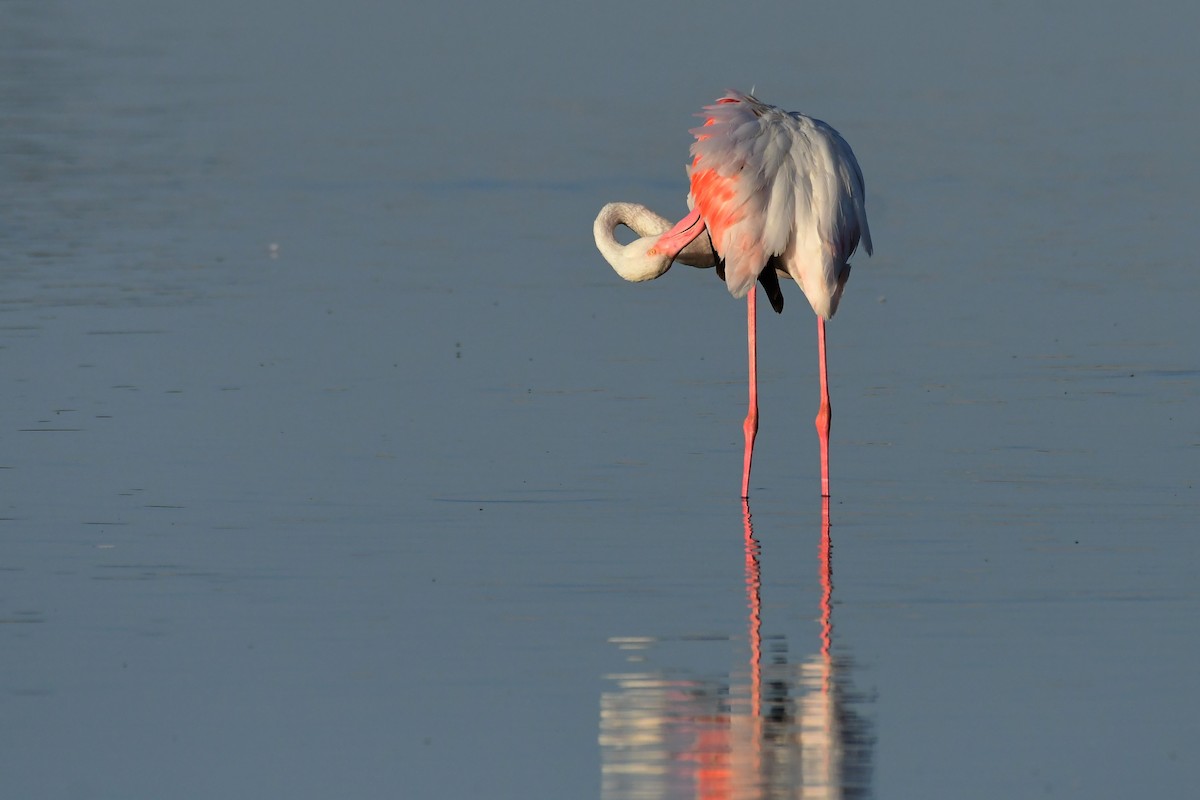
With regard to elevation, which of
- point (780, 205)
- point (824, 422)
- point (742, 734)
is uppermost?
point (780, 205)

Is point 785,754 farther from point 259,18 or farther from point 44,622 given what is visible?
point 259,18

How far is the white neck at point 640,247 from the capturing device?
11602mm

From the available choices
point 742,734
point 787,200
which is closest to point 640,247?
point 787,200

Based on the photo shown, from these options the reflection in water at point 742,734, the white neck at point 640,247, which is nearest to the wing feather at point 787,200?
the white neck at point 640,247

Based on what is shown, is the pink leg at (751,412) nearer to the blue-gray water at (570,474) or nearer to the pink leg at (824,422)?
the blue-gray water at (570,474)

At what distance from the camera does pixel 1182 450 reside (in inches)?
422

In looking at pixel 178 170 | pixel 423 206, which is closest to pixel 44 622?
pixel 423 206

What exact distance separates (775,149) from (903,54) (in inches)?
762

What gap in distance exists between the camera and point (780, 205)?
10469 millimetres

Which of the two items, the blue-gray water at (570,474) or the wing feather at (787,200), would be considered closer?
the blue-gray water at (570,474)

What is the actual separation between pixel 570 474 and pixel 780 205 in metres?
1.59

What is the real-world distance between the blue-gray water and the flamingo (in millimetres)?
846

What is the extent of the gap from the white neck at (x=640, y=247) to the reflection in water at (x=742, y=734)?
419 cm

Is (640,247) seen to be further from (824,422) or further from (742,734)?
(742,734)
